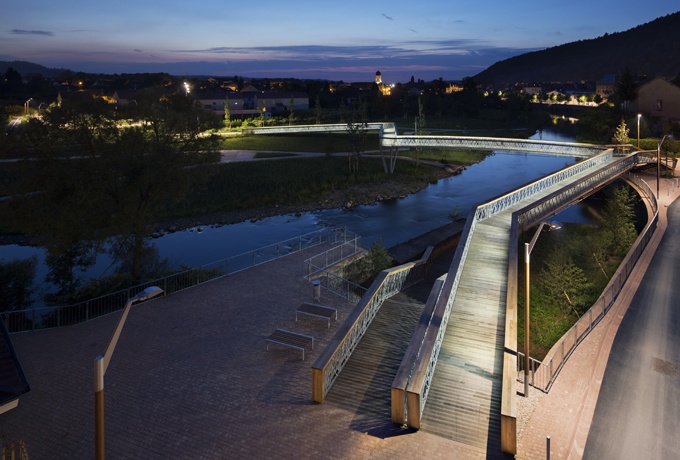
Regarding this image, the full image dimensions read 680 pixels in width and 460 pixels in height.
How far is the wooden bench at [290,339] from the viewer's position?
13.5 meters

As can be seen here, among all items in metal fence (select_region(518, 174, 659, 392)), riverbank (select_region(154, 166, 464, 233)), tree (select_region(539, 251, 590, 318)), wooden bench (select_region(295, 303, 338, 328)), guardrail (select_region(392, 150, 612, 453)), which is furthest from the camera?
riverbank (select_region(154, 166, 464, 233))

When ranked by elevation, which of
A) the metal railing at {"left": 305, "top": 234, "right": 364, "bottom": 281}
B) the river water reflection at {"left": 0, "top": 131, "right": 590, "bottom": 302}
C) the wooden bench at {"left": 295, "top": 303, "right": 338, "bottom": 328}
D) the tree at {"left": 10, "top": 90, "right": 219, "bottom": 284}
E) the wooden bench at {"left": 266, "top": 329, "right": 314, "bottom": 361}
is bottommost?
the river water reflection at {"left": 0, "top": 131, "right": 590, "bottom": 302}

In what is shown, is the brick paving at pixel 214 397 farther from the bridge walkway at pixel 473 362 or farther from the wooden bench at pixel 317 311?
the bridge walkway at pixel 473 362

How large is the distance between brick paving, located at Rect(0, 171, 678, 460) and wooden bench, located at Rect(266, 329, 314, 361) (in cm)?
27

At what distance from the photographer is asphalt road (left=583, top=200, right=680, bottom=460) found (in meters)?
10.1

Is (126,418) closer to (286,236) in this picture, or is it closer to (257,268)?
(257,268)

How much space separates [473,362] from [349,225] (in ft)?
87.0

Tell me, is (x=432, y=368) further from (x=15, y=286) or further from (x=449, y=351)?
(x=15, y=286)

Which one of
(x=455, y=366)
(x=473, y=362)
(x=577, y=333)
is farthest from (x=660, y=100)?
(x=455, y=366)

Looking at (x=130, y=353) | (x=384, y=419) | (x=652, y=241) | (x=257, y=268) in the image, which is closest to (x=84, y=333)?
(x=130, y=353)

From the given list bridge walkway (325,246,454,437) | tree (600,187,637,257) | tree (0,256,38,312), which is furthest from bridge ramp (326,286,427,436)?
tree (600,187,637,257)

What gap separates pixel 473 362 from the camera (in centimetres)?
1212

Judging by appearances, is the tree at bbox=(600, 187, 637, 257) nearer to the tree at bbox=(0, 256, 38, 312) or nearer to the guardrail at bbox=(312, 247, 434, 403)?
the guardrail at bbox=(312, 247, 434, 403)

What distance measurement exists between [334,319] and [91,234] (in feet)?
35.7
